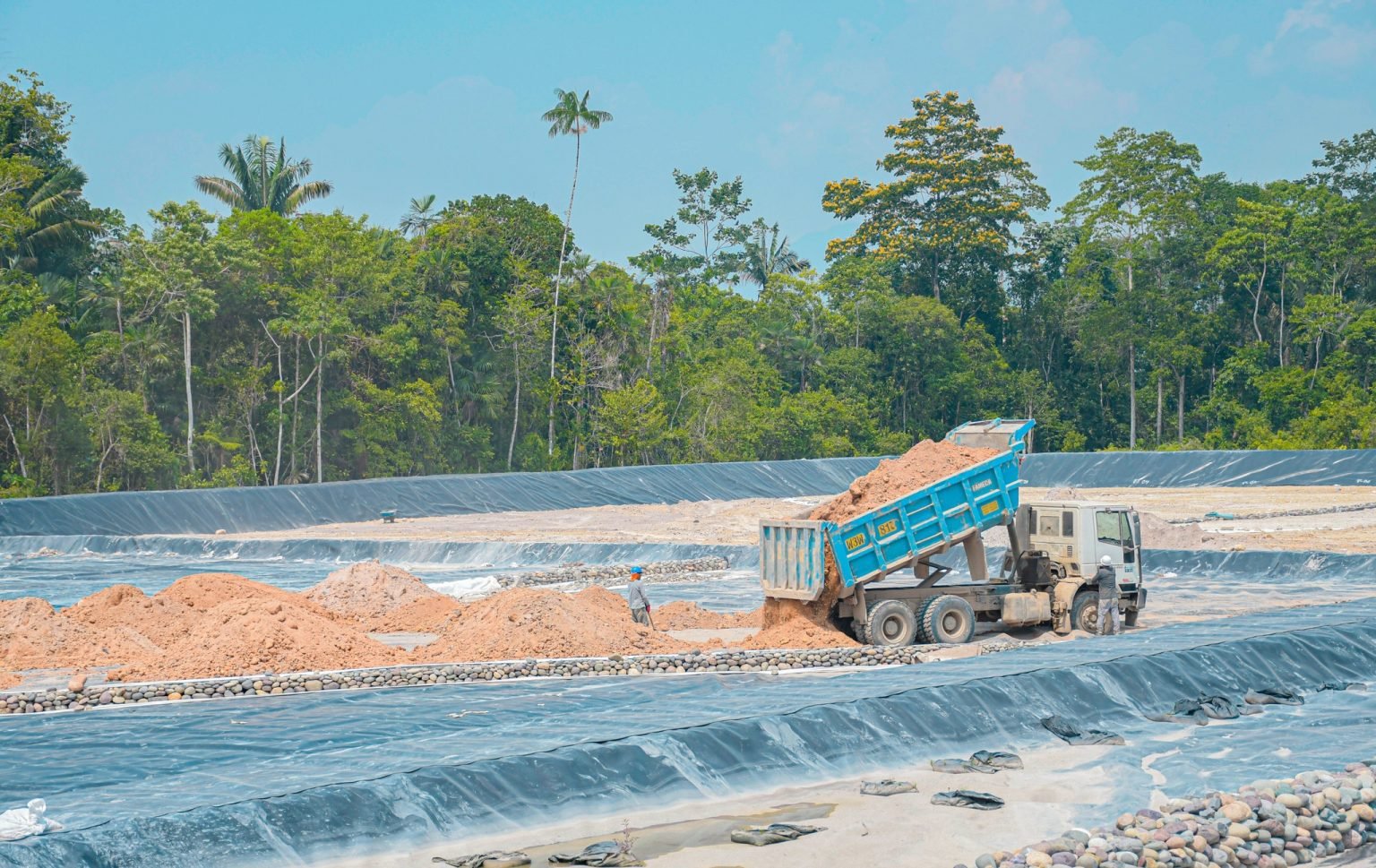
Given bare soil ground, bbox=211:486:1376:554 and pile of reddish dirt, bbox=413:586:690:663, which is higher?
bare soil ground, bbox=211:486:1376:554

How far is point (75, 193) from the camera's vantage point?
51.3 meters

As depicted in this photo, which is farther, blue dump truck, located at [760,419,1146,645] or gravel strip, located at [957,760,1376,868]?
blue dump truck, located at [760,419,1146,645]

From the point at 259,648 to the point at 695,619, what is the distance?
660 centimetres

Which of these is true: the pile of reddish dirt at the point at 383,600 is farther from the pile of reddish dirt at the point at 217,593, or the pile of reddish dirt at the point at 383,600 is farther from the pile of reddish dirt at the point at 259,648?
the pile of reddish dirt at the point at 259,648

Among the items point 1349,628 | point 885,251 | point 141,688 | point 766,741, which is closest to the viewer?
point 766,741

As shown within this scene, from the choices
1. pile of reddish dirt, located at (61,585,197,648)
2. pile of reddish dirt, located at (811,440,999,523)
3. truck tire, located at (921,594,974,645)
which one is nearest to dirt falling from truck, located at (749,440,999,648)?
pile of reddish dirt, located at (811,440,999,523)

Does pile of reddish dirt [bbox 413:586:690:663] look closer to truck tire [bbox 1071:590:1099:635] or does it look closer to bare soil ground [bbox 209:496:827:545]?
truck tire [bbox 1071:590:1099:635]

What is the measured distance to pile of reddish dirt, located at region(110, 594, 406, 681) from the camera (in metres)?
15.1

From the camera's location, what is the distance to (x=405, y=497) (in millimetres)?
42375

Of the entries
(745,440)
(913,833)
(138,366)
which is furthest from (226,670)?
(745,440)

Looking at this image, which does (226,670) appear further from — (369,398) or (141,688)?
(369,398)

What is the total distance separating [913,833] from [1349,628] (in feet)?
28.2

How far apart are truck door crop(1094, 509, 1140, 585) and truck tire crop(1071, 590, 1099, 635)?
0.47 metres

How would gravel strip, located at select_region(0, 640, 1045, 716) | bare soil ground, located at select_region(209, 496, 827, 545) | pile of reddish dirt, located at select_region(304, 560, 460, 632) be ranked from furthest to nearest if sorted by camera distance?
bare soil ground, located at select_region(209, 496, 827, 545) < pile of reddish dirt, located at select_region(304, 560, 460, 632) < gravel strip, located at select_region(0, 640, 1045, 716)
